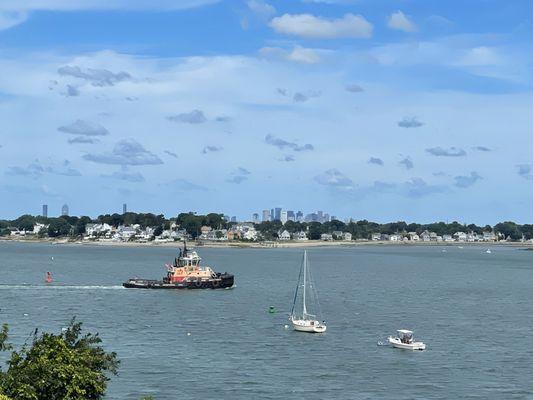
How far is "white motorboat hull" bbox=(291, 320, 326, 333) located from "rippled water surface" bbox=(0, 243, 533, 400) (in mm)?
1237

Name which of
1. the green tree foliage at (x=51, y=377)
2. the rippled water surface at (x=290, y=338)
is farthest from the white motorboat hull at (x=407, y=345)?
the green tree foliage at (x=51, y=377)

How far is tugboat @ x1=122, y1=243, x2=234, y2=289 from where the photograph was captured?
13950cm

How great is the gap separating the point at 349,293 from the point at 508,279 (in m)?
61.3

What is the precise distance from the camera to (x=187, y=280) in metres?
141

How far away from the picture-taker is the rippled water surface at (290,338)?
6391 cm

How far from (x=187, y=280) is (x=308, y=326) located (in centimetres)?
5361

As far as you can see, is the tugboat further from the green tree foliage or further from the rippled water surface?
the green tree foliage

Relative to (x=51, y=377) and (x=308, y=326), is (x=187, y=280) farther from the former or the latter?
(x=51, y=377)

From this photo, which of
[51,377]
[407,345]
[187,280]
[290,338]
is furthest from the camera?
[187,280]

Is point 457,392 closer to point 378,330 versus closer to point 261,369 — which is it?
point 261,369

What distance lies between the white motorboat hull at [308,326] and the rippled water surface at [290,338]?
1.24 m

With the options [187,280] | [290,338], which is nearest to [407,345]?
[290,338]

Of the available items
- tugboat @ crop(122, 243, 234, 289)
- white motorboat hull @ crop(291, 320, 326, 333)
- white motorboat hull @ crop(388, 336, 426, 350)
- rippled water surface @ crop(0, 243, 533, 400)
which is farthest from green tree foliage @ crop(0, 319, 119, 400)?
tugboat @ crop(122, 243, 234, 289)

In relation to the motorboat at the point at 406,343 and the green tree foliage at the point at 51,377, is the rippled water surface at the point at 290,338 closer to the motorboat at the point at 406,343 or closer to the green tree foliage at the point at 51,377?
the motorboat at the point at 406,343
